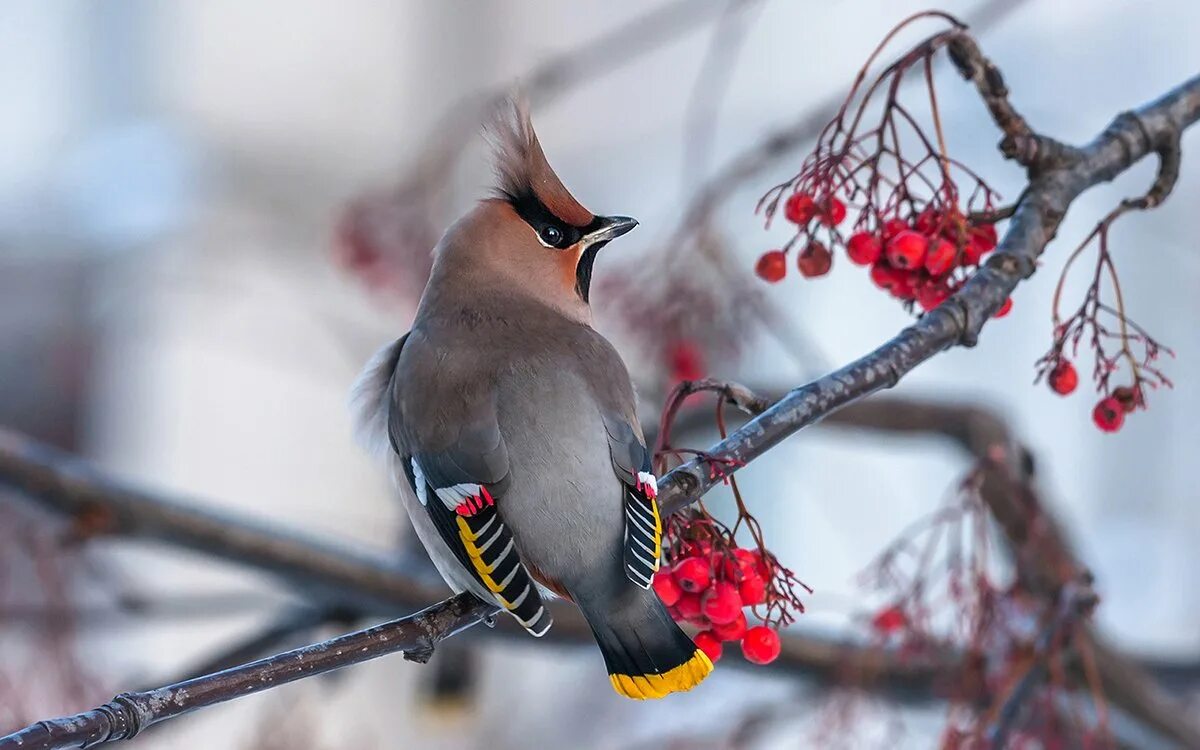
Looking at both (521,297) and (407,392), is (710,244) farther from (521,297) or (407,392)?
(407,392)

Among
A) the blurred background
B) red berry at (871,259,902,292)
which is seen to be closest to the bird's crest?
red berry at (871,259,902,292)

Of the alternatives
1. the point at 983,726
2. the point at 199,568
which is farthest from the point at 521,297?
the point at 199,568

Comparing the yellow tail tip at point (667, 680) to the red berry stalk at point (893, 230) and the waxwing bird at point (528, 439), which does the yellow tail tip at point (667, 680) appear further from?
the red berry stalk at point (893, 230)

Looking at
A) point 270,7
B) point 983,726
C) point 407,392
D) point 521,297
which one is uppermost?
point 270,7

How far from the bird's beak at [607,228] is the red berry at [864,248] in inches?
11.3

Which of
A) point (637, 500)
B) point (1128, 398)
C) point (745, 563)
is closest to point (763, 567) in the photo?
point (745, 563)

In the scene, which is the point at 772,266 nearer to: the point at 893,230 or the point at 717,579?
the point at 893,230

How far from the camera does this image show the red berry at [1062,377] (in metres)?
1.20

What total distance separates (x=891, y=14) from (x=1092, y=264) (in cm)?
82

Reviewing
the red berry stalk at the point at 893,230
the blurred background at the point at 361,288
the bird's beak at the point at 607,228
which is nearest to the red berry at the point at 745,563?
the red berry stalk at the point at 893,230

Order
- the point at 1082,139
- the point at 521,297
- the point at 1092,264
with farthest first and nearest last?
1. the point at 1092,264
2. the point at 1082,139
3. the point at 521,297

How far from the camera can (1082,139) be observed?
347cm

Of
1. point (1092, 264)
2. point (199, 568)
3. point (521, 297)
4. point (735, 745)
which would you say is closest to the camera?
point (521, 297)

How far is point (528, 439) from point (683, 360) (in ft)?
2.45
